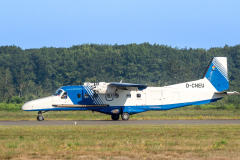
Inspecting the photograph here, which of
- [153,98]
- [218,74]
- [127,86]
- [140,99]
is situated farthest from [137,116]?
[218,74]

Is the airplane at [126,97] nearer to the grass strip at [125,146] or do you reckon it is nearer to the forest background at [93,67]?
the grass strip at [125,146]

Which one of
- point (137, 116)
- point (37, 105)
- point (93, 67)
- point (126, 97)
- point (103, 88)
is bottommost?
point (137, 116)

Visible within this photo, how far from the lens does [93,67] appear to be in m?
88.2

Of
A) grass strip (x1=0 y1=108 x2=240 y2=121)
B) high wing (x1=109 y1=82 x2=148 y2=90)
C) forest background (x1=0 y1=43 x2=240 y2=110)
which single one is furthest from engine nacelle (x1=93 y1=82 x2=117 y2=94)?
forest background (x1=0 y1=43 x2=240 y2=110)

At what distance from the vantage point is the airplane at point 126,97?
2839cm

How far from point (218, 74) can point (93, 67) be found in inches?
2369

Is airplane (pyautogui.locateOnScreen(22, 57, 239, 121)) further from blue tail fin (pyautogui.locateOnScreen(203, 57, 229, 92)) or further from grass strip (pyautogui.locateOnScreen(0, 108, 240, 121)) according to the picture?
grass strip (pyautogui.locateOnScreen(0, 108, 240, 121))

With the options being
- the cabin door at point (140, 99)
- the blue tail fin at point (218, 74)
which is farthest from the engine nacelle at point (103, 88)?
the blue tail fin at point (218, 74)

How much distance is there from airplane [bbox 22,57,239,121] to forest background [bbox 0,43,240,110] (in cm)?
4751

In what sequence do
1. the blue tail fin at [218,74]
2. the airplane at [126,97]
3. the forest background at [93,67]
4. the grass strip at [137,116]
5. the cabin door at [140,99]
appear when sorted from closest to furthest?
the airplane at [126,97] → the cabin door at [140,99] → the blue tail fin at [218,74] → the grass strip at [137,116] → the forest background at [93,67]

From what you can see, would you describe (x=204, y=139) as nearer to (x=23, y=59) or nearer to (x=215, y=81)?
(x=215, y=81)

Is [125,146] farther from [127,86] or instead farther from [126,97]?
[126,97]

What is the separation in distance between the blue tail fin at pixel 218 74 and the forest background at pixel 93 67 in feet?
155

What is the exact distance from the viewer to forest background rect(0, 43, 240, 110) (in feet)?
272
